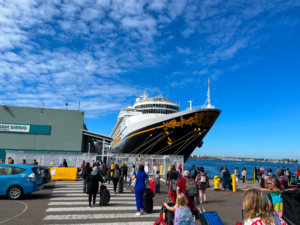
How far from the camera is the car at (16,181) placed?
8523mm

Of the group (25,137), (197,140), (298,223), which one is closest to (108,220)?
(298,223)

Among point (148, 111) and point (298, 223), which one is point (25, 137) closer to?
point (148, 111)

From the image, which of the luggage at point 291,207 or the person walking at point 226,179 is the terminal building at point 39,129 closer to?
the person walking at point 226,179

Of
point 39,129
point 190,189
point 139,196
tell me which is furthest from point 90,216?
point 39,129

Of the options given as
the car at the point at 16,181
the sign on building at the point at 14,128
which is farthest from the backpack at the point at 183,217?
the sign on building at the point at 14,128

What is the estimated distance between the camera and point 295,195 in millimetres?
3381

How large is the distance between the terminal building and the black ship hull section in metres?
5.34

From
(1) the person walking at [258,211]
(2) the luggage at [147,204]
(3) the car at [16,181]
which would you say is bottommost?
(2) the luggage at [147,204]

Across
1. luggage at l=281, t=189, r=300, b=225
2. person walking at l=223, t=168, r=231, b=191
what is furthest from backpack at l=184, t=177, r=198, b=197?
person walking at l=223, t=168, r=231, b=191

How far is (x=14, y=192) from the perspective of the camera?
28.2 feet

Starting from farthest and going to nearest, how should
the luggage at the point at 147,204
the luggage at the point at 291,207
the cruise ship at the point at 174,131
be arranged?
the cruise ship at the point at 174,131 < the luggage at the point at 147,204 < the luggage at the point at 291,207

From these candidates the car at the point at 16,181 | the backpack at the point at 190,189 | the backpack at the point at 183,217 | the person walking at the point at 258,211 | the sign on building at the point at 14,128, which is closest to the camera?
the person walking at the point at 258,211

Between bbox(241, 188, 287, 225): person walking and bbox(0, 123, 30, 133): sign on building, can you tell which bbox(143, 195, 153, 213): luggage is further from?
bbox(0, 123, 30, 133): sign on building

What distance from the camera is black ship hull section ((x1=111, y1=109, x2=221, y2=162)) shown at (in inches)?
1000
